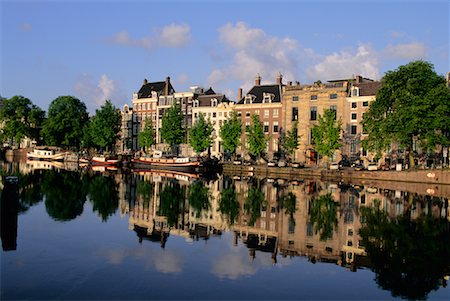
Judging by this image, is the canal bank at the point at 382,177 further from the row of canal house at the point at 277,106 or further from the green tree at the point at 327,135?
the row of canal house at the point at 277,106

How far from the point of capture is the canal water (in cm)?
1780

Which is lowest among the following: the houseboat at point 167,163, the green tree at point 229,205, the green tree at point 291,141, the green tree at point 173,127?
the green tree at point 229,205

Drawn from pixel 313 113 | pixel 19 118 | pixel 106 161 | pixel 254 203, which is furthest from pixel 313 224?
pixel 19 118

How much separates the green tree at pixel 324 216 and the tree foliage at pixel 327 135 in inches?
1483

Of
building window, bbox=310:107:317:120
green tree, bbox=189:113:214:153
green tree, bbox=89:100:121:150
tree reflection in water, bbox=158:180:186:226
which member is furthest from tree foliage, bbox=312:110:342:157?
green tree, bbox=89:100:121:150

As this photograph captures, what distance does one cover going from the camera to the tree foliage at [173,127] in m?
105

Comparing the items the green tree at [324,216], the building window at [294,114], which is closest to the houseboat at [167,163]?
the building window at [294,114]

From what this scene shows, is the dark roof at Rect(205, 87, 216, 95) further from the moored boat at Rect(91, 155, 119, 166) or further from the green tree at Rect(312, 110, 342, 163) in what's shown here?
the green tree at Rect(312, 110, 342, 163)

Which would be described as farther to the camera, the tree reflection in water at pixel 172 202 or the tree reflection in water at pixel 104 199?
the tree reflection in water at pixel 104 199

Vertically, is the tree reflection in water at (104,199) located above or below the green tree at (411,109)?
below

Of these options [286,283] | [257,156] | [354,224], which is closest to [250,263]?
[286,283]

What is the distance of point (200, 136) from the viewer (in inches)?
3979

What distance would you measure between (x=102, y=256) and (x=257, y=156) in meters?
78.1

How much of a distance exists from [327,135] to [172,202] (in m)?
47.7
